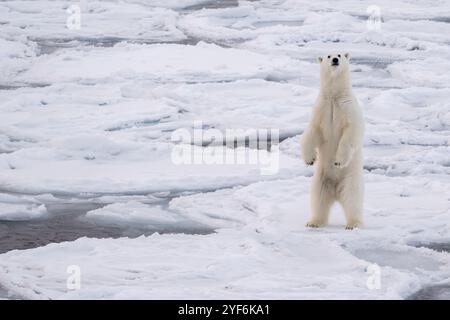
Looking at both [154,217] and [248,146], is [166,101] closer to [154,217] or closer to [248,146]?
[248,146]

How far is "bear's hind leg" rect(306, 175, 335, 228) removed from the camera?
5.71 meters

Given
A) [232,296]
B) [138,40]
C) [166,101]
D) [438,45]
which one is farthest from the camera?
[138,40]

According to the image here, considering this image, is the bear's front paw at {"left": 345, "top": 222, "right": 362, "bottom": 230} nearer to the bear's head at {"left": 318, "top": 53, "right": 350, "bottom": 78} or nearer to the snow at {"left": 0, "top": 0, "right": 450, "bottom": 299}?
the snow at {"left": 0, "top": 0, "right": 450, "bottom": 299}

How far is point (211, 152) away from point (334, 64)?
8.71 ft

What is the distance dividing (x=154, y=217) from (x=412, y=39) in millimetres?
9533

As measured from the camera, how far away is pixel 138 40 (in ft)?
49.4

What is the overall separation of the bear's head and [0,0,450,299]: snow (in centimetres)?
102

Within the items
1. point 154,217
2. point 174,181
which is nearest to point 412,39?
point 174,181

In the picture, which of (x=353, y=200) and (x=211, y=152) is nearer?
(x=353, y=200)

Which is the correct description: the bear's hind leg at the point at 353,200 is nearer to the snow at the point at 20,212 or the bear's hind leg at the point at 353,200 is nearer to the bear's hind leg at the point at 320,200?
the bear's hind leg at the point at 320,200

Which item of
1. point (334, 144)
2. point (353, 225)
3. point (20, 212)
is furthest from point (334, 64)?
point (20, 212)

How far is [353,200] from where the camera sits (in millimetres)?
5586

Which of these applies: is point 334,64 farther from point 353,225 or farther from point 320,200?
point 353,225

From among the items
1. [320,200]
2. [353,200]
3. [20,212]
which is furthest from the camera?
[20,212]
